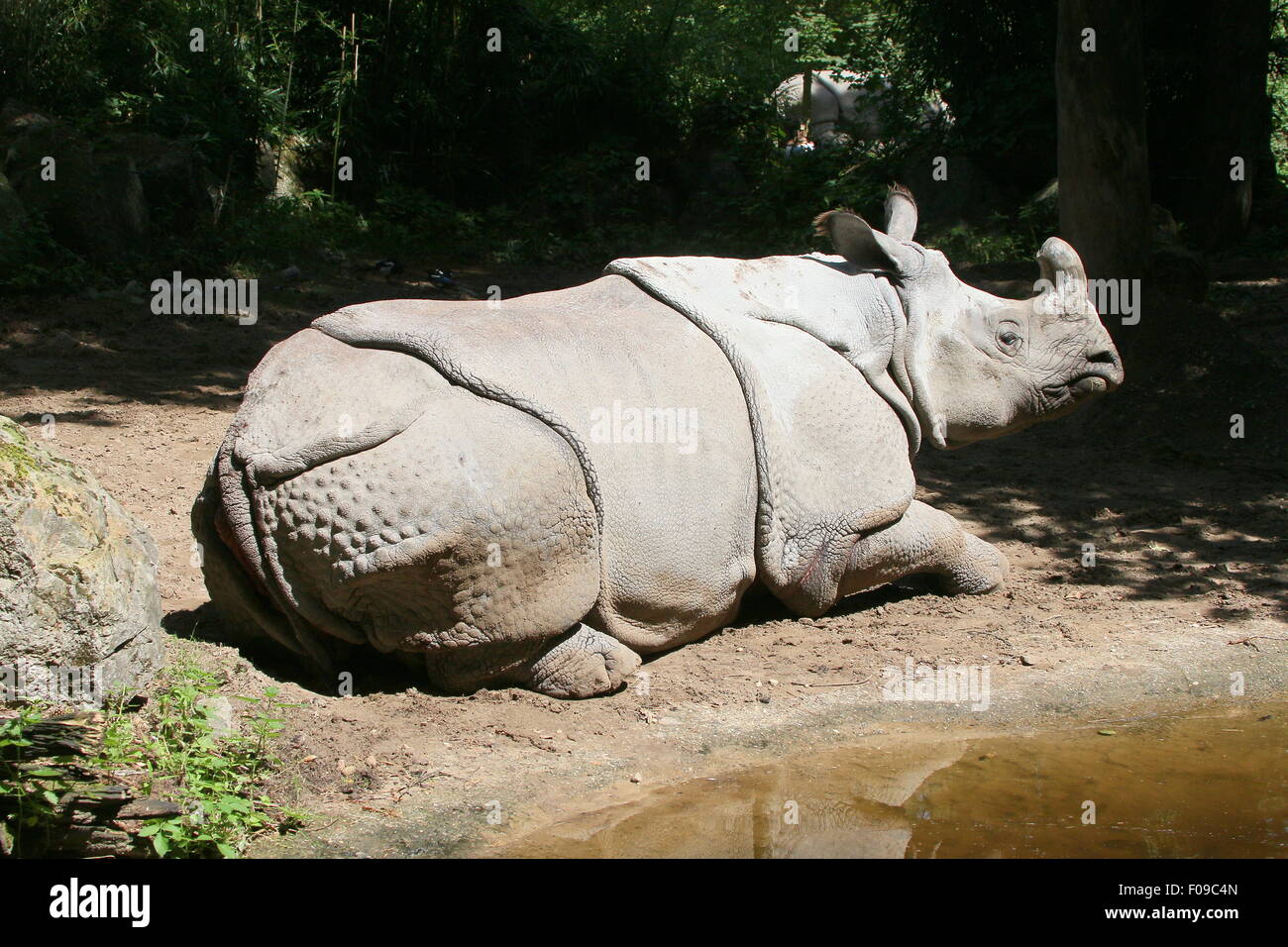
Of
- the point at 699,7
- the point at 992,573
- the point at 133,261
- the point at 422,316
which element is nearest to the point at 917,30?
the point at 699,7

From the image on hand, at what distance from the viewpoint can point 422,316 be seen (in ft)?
16.4

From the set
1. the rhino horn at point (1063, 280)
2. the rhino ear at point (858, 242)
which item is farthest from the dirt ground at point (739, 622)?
the rhino ear at point (858, 242)

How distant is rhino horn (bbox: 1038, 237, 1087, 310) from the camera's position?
6.11 m

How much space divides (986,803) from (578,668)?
4.87 ft

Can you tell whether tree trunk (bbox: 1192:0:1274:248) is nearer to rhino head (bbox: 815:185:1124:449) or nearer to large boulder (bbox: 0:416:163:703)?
rhino head (bbox: 815:185:1124:449)

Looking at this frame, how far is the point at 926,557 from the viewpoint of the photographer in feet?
19.5

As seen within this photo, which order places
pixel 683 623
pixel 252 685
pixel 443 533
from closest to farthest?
pixel 443 533 → pixel 252 685 → pixel 683 623

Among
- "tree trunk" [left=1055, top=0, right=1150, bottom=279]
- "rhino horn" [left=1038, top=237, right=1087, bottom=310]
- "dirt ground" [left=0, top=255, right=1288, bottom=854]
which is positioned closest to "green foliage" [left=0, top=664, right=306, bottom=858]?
"dirt ground" [left=0, top=255, right=1288, bottom=854]

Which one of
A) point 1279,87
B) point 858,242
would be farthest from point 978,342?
point 1279,87

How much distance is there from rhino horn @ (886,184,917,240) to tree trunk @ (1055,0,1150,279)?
3.13 meters

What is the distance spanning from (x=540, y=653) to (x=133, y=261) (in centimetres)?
754

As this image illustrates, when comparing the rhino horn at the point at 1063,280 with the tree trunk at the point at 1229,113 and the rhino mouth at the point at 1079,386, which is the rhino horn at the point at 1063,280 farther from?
the tree trunk at the point at 1229,113

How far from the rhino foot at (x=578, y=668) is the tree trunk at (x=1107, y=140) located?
5.40m
